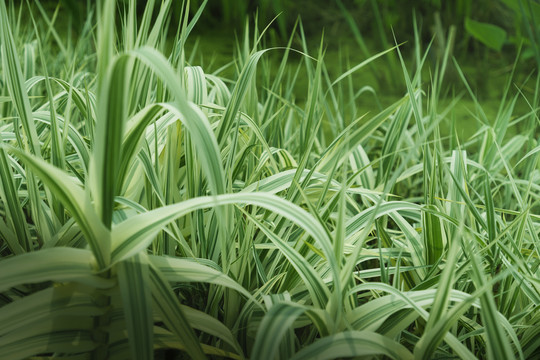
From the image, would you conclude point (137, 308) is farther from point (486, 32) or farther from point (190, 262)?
point (486, 32)

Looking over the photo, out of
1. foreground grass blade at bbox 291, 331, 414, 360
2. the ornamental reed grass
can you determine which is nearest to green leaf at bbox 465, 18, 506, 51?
the ornamental reed grass

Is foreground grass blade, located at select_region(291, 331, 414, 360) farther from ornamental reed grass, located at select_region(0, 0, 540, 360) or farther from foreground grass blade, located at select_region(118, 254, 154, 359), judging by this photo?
foreground grass blade, located at select_region(118, 254, 154, 359)

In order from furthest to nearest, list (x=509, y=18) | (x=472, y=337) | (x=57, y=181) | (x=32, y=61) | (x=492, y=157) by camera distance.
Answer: (x=509, y=18) → (x=32, y=61) → (x=492, y=157) → (x=472, y=337) → (x=57, y=181)

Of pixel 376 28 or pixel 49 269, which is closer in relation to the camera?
pixel 49 269

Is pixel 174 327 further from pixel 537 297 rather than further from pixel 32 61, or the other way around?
pixel 32 61

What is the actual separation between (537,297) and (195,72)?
0.50 meters

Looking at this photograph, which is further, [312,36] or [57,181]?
[312,36]

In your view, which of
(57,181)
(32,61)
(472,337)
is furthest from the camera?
(32,61)

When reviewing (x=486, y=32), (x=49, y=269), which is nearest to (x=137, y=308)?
(x=49, y=269)

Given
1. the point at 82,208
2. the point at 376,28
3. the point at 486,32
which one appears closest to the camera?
the point at 82,208

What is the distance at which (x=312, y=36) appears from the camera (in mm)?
2602

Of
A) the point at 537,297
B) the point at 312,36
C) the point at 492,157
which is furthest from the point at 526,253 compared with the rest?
the point at 312,36

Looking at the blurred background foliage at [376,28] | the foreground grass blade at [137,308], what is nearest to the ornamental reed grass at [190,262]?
the foreground grass blade at [137,308]

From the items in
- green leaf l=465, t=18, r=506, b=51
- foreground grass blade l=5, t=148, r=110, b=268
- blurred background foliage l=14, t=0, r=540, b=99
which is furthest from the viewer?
blurred background foliage l=14, t=0, r=540, b=99
